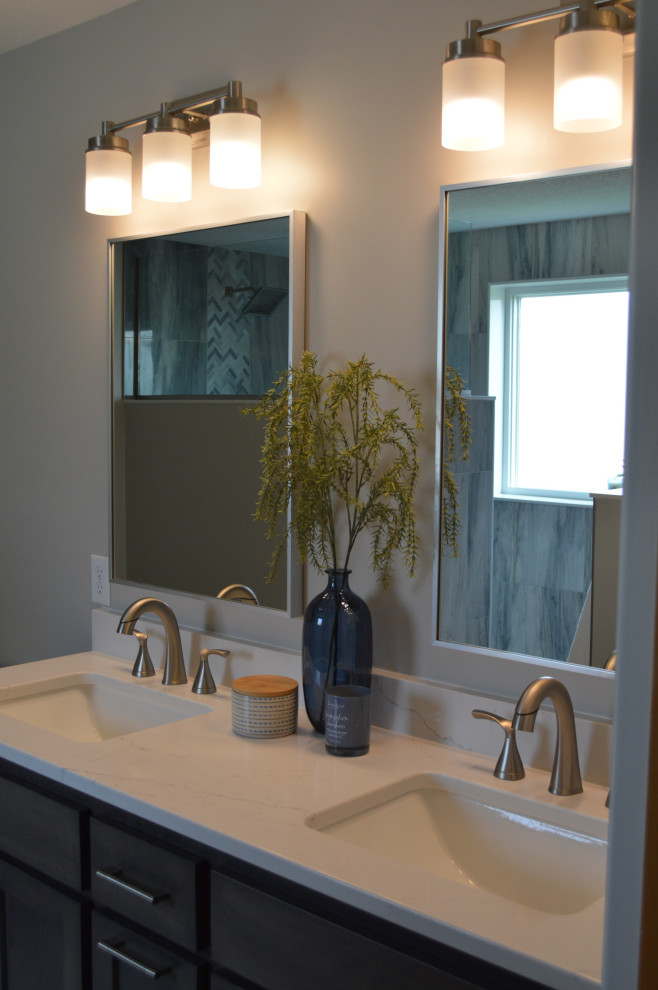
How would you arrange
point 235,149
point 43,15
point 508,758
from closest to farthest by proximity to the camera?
point 508,758 < point 235,149 < point 43,15

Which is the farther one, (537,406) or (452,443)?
(452,443)

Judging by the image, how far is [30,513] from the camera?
257 centimetres

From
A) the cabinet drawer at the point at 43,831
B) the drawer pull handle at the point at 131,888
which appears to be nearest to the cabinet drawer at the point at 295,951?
the drawer pull handle at the point at 131,888

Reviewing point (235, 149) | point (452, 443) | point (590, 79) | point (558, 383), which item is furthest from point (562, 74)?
point (235, 149)

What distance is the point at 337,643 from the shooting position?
1639 mm

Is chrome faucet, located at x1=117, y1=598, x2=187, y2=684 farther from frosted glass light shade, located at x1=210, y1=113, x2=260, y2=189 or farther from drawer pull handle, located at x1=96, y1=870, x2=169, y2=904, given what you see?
frosted glass light shade, located at x1=210, y1=113, x2=260, y2=189

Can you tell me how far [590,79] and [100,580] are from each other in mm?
1630

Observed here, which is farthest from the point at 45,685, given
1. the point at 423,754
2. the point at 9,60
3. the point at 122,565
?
the point at 9,60

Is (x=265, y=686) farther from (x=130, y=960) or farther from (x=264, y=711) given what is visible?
(x=130, y=960)

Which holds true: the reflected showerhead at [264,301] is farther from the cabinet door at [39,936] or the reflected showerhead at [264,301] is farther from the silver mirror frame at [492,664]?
the cabinet door at [39,936]

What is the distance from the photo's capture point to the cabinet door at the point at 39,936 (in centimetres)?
151

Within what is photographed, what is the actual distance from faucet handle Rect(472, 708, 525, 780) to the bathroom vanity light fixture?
1.16 metres

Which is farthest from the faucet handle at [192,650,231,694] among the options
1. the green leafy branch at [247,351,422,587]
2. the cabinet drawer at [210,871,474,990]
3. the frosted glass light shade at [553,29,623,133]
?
the frosted glass light shade at [553,29,623,133]

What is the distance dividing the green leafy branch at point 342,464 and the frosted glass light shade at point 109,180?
64cm
